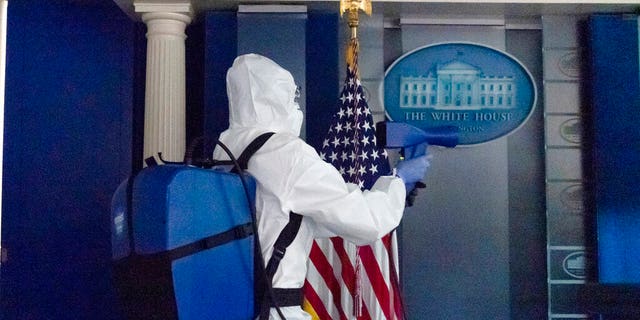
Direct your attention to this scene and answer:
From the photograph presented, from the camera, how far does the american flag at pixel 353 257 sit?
9.89ft

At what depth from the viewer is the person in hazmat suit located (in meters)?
1.89

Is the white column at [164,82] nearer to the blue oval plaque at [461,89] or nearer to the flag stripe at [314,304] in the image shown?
the flag stripe at [314,304]

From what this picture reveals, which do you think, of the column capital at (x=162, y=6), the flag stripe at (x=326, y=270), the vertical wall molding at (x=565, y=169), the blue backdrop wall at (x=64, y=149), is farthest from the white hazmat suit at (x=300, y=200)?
the vertical wall molding at (x=565, y=169)

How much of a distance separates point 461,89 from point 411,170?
1526 millimetres

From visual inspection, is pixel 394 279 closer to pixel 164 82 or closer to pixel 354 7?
pixel 354 7

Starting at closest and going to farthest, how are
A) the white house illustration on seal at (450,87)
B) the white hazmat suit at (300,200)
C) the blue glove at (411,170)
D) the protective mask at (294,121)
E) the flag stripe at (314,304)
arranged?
the white hazmat suit at (300,200) < the protective mask at (294,121) < the blue glove at (411,170) < the flag stripe at (314,304) < the white house illustration on seal at (450,87)

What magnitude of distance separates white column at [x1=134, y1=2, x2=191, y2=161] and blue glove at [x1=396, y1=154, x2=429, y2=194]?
1.52 metres

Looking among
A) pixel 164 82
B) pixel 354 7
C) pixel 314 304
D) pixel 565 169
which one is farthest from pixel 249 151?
pixel 565 169

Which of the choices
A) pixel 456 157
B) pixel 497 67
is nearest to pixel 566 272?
pixel 456 157

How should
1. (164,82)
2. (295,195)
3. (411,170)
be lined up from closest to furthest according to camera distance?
(295,195) < (411,170) < (164,82)

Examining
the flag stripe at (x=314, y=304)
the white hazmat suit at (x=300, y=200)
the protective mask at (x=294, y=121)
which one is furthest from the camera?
the flag stripe at (x=314, y=304)

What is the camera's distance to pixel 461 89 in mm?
3723

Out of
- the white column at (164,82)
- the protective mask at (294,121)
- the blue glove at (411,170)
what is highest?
the white column at (164,82)

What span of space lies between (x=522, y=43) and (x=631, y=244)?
121cm
